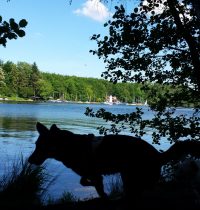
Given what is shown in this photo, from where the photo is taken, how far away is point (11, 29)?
4.78m

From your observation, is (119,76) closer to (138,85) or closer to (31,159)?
(138,85)

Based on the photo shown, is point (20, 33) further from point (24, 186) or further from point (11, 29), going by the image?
point (24, 186)

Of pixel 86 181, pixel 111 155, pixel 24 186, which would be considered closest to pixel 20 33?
pixel 111 155

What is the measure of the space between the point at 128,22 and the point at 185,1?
1.64 metres

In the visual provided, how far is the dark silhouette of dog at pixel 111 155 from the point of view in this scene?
6164 mm

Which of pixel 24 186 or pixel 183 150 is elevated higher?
pixel 183 150

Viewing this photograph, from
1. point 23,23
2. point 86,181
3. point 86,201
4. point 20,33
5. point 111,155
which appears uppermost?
point 23,23

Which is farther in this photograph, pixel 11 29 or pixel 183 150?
pixel 183 150

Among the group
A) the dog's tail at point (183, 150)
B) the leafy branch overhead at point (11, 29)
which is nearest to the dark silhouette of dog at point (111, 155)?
the dog's tail at point (183, 150)

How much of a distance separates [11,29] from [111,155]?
2497 mm

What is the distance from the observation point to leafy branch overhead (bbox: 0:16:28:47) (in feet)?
15.4

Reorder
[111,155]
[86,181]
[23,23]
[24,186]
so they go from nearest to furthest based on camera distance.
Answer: [23,23] → [111,155] → [86,181] → [24,186]

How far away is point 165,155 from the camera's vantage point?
20.6 feet

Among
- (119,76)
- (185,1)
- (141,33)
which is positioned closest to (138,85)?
(119,76)
